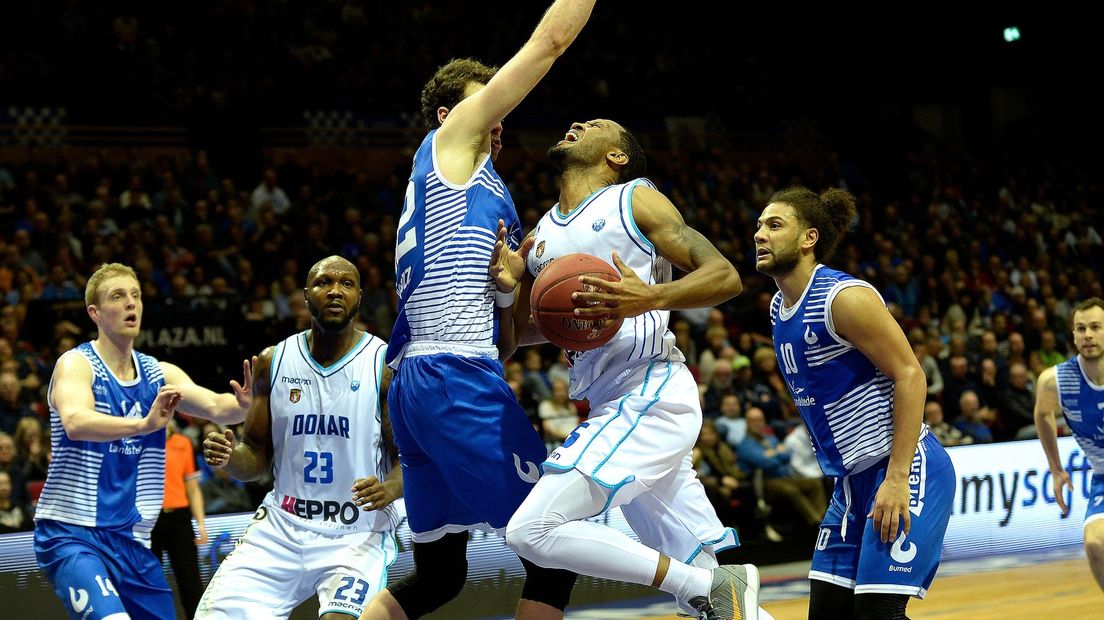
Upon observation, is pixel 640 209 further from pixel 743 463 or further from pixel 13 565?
pixel 743 463

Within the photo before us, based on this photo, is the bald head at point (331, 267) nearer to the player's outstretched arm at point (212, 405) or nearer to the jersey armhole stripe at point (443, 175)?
the player's outstretched arm at point (212, 405)

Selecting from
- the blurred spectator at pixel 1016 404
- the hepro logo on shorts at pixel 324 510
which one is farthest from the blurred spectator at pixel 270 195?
the hepro logo on shorts at pixel 324 510

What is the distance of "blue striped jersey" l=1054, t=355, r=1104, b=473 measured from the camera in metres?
7.07

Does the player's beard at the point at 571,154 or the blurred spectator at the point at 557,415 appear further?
the blurred spectator at the point at 557,415

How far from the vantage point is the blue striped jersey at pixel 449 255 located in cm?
418

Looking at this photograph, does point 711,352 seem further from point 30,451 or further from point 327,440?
point 327,440

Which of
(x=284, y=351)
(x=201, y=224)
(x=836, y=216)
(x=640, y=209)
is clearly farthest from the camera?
(x=201, y=224)

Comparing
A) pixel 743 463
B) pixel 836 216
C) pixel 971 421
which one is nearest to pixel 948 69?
pixel 971 421

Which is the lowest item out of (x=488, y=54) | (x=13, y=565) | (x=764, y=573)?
(x=764, y=573)

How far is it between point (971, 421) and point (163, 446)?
922cm

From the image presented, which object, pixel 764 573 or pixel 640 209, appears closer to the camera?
pixel 640 209

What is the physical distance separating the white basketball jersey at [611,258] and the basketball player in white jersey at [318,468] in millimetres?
1083

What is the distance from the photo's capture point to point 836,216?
4770 mm

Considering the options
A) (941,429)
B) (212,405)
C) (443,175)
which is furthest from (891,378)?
(941,429)
